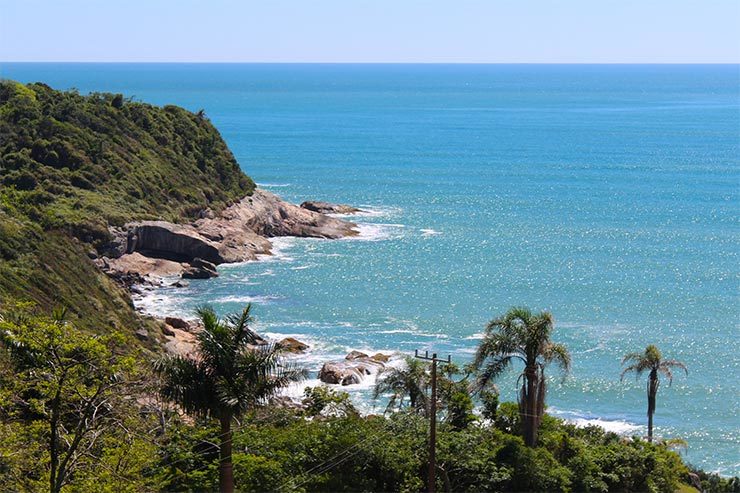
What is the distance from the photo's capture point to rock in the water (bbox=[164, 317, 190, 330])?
5616 cm

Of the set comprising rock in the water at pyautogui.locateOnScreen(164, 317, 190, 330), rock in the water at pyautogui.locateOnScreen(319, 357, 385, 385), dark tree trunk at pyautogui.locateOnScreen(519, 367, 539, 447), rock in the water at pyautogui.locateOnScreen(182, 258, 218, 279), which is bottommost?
rock in the water at pyautogui.locateOnScreen(319, 357, 385, 385)

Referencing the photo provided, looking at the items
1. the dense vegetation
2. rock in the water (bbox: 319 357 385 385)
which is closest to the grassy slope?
rock in the water (bbox: 319 357 385 385)

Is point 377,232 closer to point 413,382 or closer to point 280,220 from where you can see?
point 280,220

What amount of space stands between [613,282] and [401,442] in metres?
42.8

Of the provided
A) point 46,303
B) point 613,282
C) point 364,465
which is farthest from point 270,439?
point 613,282

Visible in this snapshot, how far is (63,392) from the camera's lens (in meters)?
19.8

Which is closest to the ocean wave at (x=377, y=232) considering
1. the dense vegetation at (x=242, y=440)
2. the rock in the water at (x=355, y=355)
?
the rock in the water at (x=355, y=355)

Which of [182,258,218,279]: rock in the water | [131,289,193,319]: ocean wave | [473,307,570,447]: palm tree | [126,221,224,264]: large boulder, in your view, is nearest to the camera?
[473,307,570,447]: palm tree

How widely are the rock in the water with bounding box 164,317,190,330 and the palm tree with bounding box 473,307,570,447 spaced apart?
2671 centimetres

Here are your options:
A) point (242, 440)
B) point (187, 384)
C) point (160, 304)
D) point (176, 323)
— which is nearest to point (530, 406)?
point (242, 440)

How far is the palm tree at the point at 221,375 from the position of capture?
21516mm

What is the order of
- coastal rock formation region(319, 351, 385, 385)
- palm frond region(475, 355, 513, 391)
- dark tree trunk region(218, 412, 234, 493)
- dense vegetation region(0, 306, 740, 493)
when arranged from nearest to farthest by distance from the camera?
dense vegetation region(0, 306, 740, 493) → dark tree trunk region(218, 412, 234, 493) → palm frond region(475, 355, 513, 391) → coastal rock formation region(319, 351, 385, 385)

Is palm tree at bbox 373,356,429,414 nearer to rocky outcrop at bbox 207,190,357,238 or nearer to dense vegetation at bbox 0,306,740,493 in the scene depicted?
dense vegetation at bbox 0,306,740,493

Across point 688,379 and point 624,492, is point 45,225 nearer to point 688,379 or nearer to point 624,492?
point 688,379
